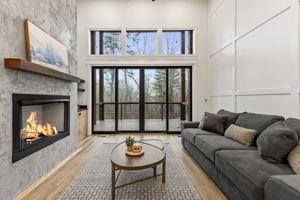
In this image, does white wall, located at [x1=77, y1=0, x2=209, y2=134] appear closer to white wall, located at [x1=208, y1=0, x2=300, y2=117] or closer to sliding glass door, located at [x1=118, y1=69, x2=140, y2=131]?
sliding glass door, located at [x1=118, y1=69, x2=140, y2=131]

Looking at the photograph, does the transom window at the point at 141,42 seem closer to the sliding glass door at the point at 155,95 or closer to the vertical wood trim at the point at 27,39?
the sliding glass door at the point at 155,95

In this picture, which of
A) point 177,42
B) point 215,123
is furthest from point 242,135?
point 177,42

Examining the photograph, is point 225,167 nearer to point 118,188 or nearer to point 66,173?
point 118,188

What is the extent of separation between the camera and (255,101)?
3.66 meters

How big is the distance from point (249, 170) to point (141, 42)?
534 centimetres

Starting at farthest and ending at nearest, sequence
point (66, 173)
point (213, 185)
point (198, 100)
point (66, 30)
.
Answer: point (198, 100) < point (66, 30) < point (66, 173) < point (213, 185)

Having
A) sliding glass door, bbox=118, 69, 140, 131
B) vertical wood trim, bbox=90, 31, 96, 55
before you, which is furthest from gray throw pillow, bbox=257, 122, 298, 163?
vertical wood trim, bbox=90, 31, 96, 55

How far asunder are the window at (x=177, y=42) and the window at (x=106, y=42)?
4.85ft

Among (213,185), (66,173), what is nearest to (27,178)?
(66,173)

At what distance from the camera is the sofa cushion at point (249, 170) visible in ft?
5.77

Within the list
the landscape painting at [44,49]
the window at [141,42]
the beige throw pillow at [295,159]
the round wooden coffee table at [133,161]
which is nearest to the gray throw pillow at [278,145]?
the beige throw pillow at [295,159]

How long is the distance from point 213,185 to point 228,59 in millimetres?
3186

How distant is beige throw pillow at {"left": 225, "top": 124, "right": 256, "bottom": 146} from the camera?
9.52 ft

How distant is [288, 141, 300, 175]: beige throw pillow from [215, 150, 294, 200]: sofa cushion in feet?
0.15
